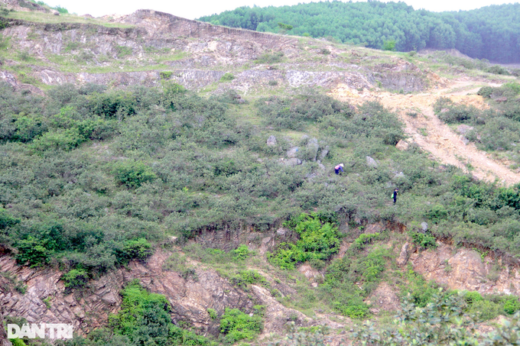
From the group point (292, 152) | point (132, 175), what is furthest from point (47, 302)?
point (292, 152)

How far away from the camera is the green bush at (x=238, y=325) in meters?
11.0

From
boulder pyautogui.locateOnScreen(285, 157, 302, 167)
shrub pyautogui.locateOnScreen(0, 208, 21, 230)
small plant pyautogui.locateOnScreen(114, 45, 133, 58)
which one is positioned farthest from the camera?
small plant pyautogui.locateOnScreen(114, 45, 133, 58)

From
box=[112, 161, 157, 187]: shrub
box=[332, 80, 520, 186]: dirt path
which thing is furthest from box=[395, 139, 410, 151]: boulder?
box=[112, 161, 157, 187]: shrub

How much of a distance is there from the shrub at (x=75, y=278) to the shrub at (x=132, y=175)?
4732 mm

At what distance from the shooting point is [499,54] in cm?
6131

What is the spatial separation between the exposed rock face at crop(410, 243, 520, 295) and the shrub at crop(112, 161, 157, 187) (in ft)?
29.3

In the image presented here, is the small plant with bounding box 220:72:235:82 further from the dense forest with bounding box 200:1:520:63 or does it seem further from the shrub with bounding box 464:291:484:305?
the dense forest with bounding box 200:1:520:63

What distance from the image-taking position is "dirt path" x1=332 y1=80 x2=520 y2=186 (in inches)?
676

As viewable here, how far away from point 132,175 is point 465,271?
10.7m

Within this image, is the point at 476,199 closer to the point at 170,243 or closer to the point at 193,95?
the point at 170,243

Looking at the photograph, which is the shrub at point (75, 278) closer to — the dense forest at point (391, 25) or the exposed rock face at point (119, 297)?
the exposed rock face at point (119, 297)

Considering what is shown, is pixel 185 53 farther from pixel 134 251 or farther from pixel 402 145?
pixel 134 251

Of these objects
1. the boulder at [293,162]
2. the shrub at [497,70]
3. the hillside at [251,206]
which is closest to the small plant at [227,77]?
the hillside at [251,206]

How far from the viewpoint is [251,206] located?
1459 centimetres
